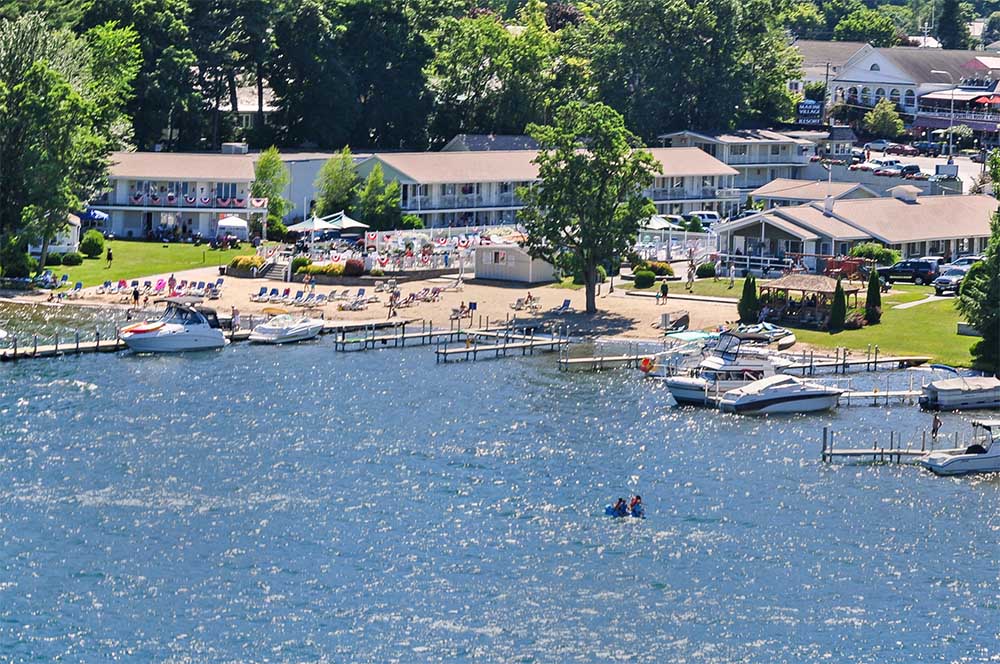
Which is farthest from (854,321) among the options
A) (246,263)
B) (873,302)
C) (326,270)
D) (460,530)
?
(460,530)

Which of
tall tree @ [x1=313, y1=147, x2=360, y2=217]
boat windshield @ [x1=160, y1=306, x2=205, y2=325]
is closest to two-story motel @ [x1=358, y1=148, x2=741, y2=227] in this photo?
tall tree @ [x1=313, y1=147, x2=360, y2=217]

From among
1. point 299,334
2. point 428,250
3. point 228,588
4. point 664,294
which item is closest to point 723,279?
point 664,294

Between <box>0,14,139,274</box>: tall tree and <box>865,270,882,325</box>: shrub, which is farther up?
<box>0,14,139,274</box>: tall tree

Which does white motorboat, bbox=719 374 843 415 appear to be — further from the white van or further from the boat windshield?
the white van

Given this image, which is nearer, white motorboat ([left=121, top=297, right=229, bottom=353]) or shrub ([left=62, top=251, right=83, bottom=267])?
white motorboat ([left=121, top=297, right=229, bottom=353])

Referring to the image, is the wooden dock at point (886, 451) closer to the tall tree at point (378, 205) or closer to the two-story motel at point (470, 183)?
the tall tree at point (378, 205)

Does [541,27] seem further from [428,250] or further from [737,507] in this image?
[737,507]
